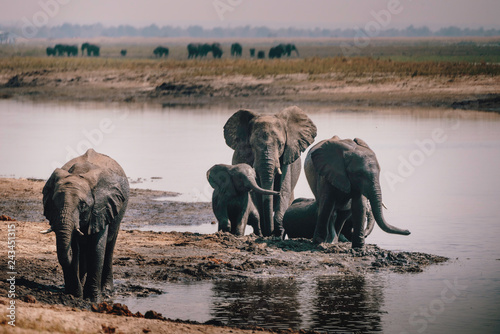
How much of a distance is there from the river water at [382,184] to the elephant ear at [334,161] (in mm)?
1522

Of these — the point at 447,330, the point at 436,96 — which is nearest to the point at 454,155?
the point at 436,96

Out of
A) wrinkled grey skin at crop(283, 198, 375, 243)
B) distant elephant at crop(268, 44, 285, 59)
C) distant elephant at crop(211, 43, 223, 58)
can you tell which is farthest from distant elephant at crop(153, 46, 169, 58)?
wrinkled grey skin at crop(283, 198, 375, 243)

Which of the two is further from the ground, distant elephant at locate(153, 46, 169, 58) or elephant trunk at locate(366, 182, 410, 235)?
distant elephant at locate(153, 46, 169, 58)

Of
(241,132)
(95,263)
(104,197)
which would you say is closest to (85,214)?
(104,197)

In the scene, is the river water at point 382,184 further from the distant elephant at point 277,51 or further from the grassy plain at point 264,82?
the distant elephant at point 277,51

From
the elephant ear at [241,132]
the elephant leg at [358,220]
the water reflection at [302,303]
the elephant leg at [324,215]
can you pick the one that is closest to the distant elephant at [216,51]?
the elephant ear at [241,132]

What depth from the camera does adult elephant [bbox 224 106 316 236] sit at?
14.8 m

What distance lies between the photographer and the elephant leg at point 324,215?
13406 mm

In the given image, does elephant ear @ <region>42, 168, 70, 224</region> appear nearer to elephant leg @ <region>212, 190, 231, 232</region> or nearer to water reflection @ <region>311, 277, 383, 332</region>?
water reflection @ <region>311, 277, 383, 332</region>

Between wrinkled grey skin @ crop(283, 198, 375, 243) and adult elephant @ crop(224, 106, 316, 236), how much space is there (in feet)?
1.21

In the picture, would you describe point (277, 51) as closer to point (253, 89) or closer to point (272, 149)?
point (253, 89)

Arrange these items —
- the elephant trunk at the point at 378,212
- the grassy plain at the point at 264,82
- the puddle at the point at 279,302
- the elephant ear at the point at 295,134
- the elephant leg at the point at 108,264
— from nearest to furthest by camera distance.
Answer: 1. the puddle at the point at 279,302
2. the elephant leg at the point at 108,264
3. the elephant trunk at the point at 378,212
4. the elephant ear at the point at 295,134
5. the grassy plain at the point at 264,82

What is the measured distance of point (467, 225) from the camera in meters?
15.4

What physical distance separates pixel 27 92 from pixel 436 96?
801 inches
